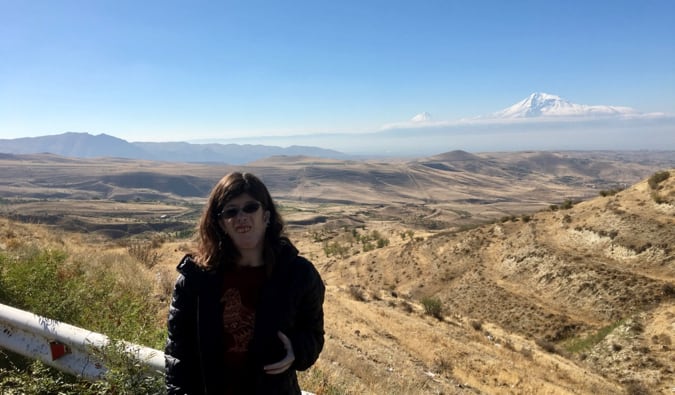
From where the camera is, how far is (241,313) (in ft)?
8.52

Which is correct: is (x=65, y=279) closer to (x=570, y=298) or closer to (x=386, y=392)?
(x=386, y=392)

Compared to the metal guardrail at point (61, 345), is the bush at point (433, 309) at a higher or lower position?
lower

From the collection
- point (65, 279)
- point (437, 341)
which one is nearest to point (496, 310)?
point (437, 341)

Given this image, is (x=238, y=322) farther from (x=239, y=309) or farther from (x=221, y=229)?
(x=221, y=229)

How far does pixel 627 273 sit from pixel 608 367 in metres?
5.94

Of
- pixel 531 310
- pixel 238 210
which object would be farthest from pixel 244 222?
pixel 531 310

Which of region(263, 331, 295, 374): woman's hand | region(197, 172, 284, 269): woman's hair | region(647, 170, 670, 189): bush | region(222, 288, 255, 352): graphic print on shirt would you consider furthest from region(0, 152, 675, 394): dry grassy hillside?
region(263, 331, 295, 374): woman's hand

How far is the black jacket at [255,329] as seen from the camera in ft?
8.25

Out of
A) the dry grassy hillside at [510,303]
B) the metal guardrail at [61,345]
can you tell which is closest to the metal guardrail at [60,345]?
the metal guardrail at [61,345]

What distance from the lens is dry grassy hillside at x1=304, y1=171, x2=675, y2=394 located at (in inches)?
440

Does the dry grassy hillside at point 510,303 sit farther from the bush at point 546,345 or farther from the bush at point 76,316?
the bush at point 76,316

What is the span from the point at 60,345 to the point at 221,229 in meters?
2.14

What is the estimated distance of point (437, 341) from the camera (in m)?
13.7

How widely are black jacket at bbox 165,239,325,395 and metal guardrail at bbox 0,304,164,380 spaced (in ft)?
2.13
